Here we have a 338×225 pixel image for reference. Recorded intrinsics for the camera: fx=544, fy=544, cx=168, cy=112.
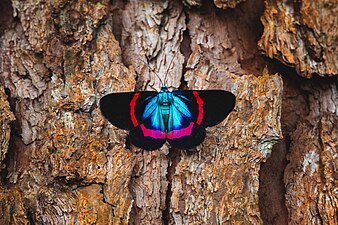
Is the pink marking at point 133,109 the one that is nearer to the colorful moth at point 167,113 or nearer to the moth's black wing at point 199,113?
the colorful moth at point 167,113

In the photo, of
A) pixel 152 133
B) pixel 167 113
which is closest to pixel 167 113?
pixel 167 113

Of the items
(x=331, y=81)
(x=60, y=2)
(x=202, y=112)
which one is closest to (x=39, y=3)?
(x=60, y=2)

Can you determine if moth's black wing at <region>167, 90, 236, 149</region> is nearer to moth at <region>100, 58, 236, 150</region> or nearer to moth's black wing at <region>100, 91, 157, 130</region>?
moth at <region>100, 58, 236, 150</region>


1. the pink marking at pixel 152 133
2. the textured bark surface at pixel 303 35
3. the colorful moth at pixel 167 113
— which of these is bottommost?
the pink marking at pixel 152 133

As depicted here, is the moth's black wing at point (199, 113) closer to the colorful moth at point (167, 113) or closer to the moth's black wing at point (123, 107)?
the colorful moth at point (167, 113)

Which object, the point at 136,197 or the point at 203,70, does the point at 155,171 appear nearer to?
the point at 136,197

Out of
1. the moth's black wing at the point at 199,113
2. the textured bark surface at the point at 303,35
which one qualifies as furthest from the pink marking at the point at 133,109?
the textured bark surface at the point at 303,35

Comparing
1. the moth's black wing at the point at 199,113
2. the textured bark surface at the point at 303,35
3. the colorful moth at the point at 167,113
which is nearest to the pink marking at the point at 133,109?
the colorful moth at the point at 167,113

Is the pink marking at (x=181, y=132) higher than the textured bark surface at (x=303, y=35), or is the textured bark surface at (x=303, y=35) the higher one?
the textured bark surface at (x=303, y=35)
